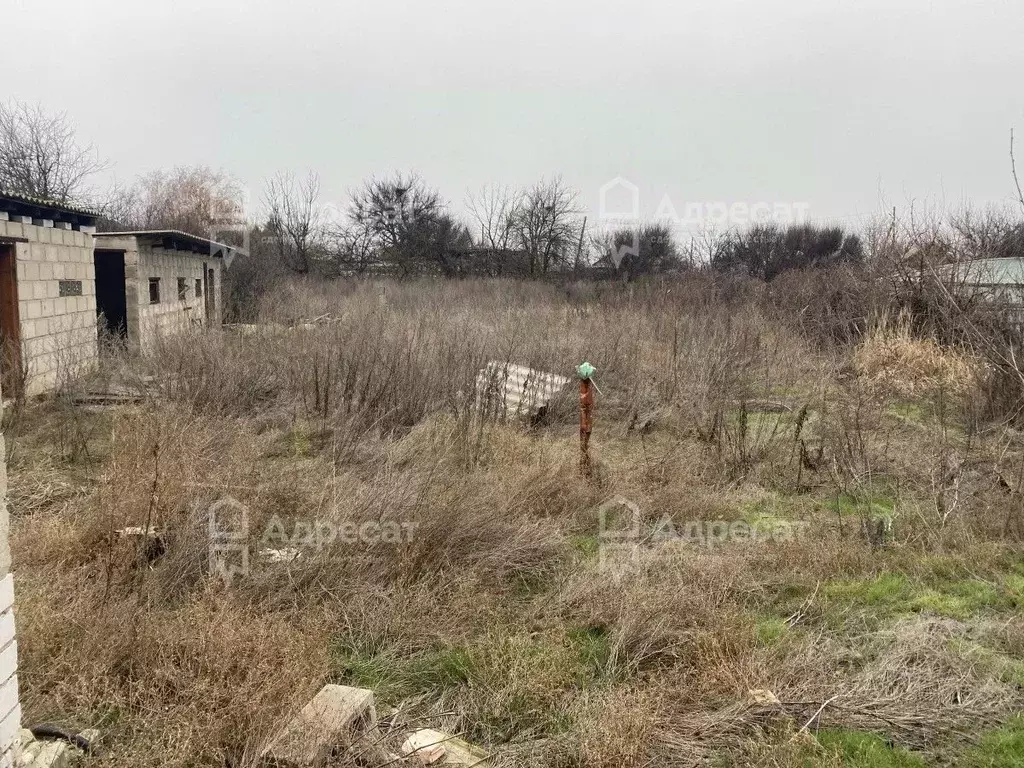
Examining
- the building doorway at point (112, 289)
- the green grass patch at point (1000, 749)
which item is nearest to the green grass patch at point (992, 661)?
the green grass patch at point (1000, 749)

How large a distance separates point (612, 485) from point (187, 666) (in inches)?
144

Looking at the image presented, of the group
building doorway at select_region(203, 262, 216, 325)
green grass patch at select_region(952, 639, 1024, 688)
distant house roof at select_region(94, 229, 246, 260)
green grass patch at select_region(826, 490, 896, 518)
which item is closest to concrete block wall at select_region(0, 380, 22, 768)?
green grass patch at select_region(952, 639, 1024, 688)

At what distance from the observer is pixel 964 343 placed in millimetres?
9930

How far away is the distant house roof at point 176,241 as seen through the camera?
40.6 ft

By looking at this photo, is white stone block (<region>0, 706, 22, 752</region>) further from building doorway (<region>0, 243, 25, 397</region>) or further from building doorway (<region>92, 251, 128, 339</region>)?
building doorway (<region>92, 251, 128, 339</region>)

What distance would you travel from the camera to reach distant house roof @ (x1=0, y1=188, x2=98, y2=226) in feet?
27.7

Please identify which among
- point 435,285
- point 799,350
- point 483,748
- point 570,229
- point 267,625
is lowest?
point 483,748

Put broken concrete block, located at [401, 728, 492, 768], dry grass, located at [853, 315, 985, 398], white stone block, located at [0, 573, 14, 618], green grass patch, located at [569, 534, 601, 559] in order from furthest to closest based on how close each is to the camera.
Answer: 1. dry grass, located at [853, 315, 985, 398]
2. green grass patch, located at [569, 534, 601, 559]
3. broken concrete block, located at [401, 728, 492, 768]
4. white stone block, located at [0, 573, 14, 618]

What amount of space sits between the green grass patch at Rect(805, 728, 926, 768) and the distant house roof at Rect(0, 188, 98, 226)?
930 centimetres

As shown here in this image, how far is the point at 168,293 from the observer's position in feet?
47.1

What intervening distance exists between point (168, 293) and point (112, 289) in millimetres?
1128

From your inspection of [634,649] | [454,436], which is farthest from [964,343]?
[634,649]

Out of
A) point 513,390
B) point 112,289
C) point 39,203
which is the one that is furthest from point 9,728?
point 112,289

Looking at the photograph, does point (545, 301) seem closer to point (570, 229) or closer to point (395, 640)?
point (570, 229)
